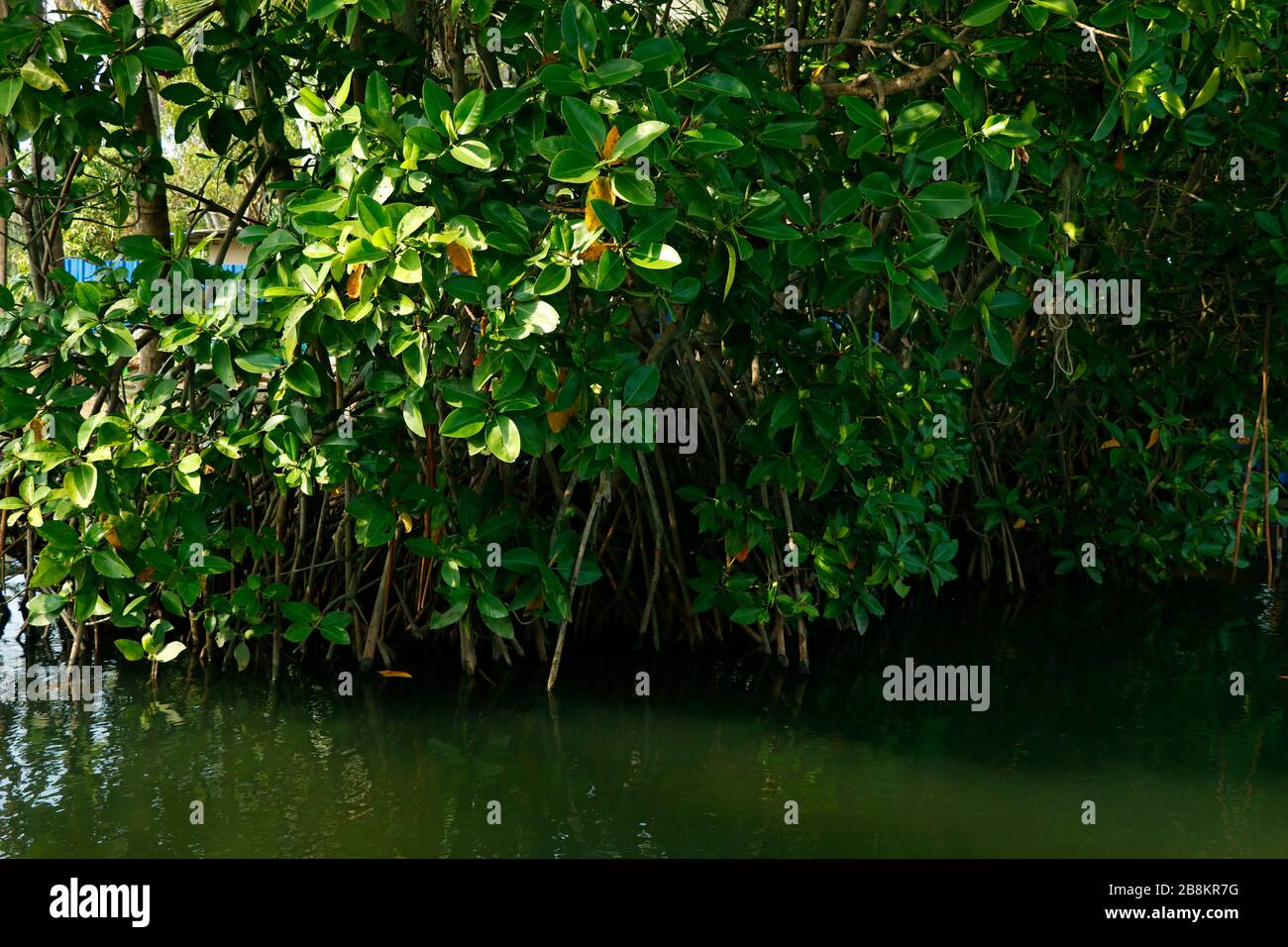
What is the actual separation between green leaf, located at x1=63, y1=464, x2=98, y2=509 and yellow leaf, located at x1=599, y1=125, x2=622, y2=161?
61.0 inches

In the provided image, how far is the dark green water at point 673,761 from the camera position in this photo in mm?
2848

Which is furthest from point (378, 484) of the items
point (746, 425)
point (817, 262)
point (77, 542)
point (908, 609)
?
point (908, 609)

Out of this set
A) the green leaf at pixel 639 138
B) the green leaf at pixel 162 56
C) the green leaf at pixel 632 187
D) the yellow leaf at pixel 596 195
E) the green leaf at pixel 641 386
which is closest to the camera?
the green leaf at pixel 639 138

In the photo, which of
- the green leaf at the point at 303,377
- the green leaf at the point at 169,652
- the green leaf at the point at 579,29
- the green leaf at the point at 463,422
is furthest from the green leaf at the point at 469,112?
the green leaf at the point at 169,652

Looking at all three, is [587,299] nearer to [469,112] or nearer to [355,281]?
[355,281]

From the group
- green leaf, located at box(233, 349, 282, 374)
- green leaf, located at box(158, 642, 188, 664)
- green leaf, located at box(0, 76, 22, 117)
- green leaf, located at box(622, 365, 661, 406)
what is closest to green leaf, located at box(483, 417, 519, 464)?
green leaf, located at box(622, 365, 661, 406)

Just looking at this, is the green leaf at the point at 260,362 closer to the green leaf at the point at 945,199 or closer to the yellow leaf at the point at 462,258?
the yellow leaf at the point at 462,258

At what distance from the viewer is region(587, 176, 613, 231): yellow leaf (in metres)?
2.63

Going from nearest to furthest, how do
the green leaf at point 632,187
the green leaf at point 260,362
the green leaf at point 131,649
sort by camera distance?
1. the green leaf at point 632,187
2. the green leaf at point 260,362
3. the green leaf at point 131,649

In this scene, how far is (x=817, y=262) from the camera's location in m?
3.14

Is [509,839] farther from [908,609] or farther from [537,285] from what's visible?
[908,609]

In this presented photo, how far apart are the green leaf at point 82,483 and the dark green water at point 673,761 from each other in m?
0.70

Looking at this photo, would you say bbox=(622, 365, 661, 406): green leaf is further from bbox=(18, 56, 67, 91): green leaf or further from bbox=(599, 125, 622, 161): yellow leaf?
bbox=(18, 56, 67, 91): green leaf

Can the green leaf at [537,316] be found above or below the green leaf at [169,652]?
above
